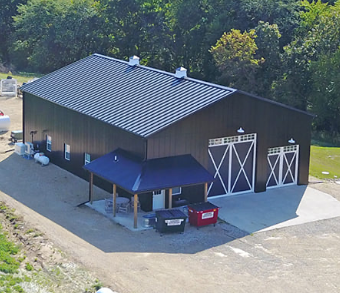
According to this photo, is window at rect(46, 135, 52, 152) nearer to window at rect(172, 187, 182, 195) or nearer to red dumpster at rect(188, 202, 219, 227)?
window at rect(172, 187, 182, 195)

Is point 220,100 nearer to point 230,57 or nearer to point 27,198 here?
point 27,198

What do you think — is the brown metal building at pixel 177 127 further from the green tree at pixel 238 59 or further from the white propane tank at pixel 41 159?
the green tree at pixel 238 59

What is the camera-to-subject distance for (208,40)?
54844 mm

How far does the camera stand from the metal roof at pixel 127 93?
87.1ft

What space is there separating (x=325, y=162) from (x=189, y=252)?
54.2 ft

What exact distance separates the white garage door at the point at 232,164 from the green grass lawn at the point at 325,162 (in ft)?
18.3

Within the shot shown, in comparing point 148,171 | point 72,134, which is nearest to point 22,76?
point 72,134

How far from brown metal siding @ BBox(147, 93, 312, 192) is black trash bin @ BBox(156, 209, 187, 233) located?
285cm

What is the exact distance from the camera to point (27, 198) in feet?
89.7

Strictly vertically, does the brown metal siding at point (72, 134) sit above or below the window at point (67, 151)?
above

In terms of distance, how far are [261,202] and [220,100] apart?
474 cm

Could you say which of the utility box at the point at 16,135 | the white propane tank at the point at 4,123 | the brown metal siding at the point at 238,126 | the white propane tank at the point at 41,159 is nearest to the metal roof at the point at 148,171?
the brown metal siding at the point at 238,126

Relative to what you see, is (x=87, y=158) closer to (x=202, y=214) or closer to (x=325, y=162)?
(x=202, y=214)

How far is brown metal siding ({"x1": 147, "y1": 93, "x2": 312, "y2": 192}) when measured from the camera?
2603cm
